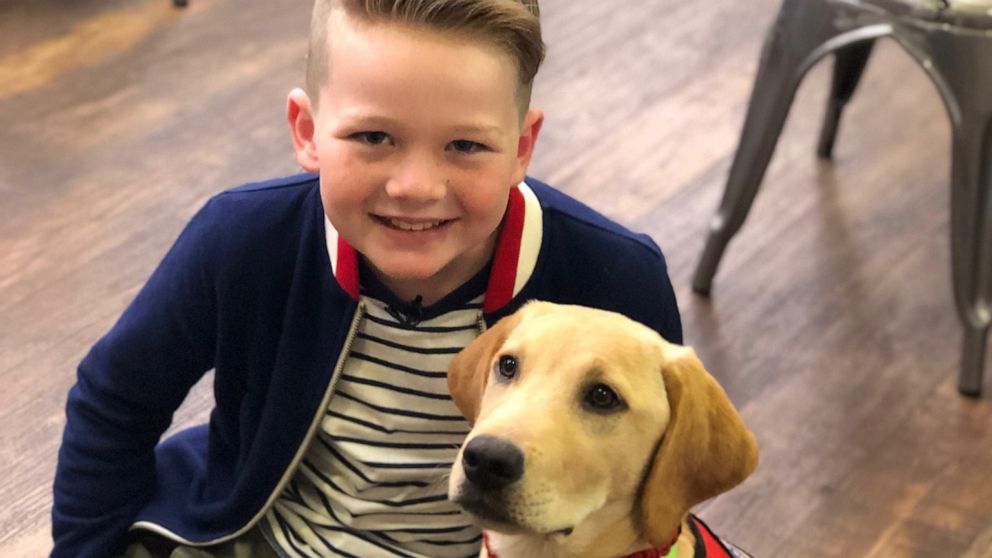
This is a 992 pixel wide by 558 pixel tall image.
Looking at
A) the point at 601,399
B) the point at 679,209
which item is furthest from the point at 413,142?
the point at 679,209

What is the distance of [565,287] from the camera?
4.04 ft

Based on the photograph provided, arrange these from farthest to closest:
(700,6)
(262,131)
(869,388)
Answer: (700,6) → (262,131) → (869,388)

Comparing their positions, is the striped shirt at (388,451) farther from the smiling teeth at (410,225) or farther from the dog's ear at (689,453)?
the dog's ear at (689,453)

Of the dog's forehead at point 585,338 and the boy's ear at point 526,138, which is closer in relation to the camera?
the dog's forehead at point 585,338

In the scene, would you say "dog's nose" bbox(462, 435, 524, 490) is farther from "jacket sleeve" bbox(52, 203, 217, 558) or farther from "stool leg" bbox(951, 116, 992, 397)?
"stool leg" bbox(951, 116, 992, 397)

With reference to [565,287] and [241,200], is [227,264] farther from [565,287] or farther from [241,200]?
[565,287]

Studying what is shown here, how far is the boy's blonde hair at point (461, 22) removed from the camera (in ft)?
3.42

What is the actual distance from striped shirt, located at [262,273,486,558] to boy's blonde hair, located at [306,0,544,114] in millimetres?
203

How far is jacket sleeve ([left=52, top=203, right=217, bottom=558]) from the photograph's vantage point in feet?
3.94

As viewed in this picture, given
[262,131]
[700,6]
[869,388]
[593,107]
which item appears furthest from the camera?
[700,6]

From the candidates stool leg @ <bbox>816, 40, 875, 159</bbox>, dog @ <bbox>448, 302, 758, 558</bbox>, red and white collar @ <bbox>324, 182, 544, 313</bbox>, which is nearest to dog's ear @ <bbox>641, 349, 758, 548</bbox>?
dog @ <bbox>448, 302, 758, 558</bbox>

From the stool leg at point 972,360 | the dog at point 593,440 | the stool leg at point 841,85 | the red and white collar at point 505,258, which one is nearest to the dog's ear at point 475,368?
the dog at point 593,440

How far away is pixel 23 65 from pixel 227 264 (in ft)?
5.22

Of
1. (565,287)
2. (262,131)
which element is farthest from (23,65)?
(565,287)
